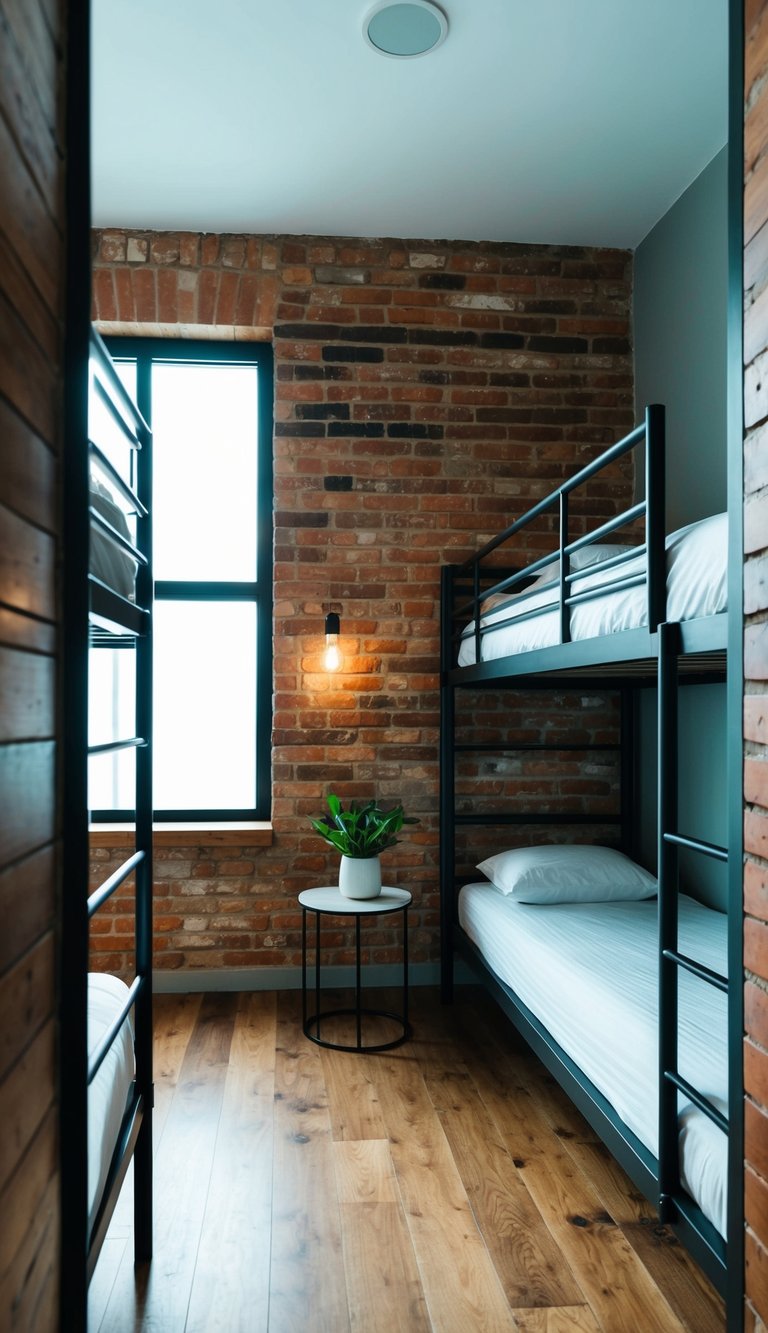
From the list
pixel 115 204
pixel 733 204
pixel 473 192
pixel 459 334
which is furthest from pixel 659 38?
pixel 115 204

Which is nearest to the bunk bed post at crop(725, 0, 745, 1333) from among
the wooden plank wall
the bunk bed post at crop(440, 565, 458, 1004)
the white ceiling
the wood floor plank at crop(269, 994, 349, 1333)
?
the wood floor plank at crop(269, 994, 349, 1333)

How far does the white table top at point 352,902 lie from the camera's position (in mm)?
3146

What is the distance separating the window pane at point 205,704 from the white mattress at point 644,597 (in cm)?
139

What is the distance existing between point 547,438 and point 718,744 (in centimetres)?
151

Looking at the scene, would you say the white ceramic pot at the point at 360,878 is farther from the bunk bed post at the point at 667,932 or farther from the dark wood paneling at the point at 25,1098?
the dark wood paneling at the point at 25,1098

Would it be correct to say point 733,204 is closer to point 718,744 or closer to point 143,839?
point 143,839

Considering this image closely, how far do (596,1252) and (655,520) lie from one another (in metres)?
1.50

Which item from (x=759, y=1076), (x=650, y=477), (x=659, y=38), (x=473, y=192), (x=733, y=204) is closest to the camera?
(x=759, y=1076)

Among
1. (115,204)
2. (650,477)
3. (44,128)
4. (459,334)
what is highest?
(115,204)

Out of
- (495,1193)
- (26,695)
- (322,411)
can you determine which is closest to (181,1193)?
(495,1193)

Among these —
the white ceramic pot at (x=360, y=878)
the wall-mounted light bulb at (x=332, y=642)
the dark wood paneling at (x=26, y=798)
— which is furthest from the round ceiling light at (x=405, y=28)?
the white ceramic pot at (x=360, y=878)

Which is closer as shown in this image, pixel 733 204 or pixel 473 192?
pixel 733 204

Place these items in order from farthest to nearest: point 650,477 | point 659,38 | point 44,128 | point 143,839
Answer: point 659,38 < point 143,839 < point 650,477 < point 44,128

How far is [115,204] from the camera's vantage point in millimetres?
3498
